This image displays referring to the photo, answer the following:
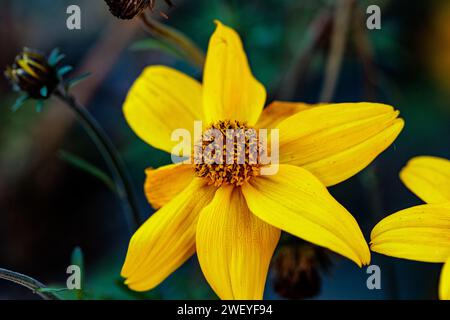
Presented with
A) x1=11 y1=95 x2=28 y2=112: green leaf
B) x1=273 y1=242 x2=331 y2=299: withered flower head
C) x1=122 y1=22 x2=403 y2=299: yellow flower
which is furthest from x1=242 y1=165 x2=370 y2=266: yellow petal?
x1=11 y1=95 x2=28 y2=112: green leaf

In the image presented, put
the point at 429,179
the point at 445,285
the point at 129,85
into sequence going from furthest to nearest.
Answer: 1. the point at 129,85
2. the point at 429,179
3. the point at 445,285

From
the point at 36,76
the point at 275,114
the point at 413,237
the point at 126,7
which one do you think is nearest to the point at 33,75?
the point at 36,76

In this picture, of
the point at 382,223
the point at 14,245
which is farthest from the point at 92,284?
the point at 382,223

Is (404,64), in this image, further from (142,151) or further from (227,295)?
(227,295)

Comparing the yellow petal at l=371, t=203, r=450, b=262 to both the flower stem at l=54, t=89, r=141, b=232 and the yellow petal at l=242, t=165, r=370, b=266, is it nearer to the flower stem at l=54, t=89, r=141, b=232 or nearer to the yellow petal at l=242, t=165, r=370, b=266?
the yellow petal at l=242, t=165, r=370, b=266

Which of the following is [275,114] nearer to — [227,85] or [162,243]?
[227,85]

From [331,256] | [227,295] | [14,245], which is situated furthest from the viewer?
[14,245]
